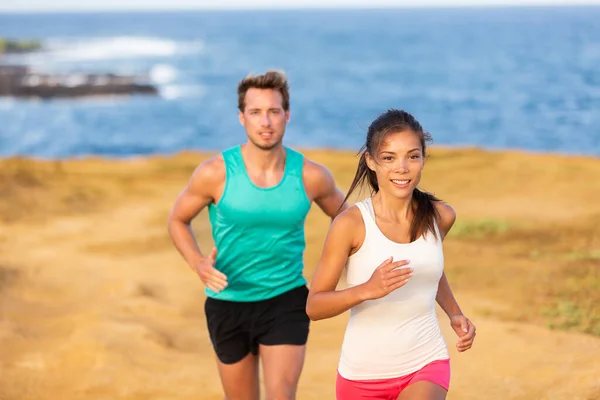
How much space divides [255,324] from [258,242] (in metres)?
0.51

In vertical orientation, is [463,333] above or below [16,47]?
below

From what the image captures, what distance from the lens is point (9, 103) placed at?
50812mm

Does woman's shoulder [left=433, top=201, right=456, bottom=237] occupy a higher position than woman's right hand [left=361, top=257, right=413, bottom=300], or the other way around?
woman's shoulder [left=433, top=201, right=456, bottom=237]

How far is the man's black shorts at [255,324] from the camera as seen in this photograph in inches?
213

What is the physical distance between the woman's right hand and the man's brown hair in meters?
2.22

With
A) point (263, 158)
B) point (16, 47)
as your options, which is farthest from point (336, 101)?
point (263, 158)

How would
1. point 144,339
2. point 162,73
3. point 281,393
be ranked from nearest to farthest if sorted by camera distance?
point 281,393 → point 144,339 → point 162,73

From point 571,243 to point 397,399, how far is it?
9.24m

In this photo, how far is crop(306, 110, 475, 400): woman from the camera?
4016 millimetres

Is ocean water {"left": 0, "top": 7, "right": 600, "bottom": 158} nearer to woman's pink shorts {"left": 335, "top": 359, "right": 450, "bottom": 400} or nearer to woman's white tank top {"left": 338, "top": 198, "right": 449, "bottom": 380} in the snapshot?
woman's white tank top {"left": 338, "top": 198, "right": 449, "bottom": 380}

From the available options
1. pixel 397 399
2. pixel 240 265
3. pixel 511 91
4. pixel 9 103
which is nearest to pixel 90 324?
pixel 240 265

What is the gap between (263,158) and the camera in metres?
5.45

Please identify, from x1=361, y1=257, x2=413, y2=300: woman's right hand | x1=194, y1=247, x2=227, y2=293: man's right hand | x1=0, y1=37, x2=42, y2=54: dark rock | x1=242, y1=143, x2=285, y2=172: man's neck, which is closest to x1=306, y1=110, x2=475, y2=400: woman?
x1=361, y1=257, x2=413, y2=300: woman's right hand

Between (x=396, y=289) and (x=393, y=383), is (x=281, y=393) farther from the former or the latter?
(x=396, y=289)
